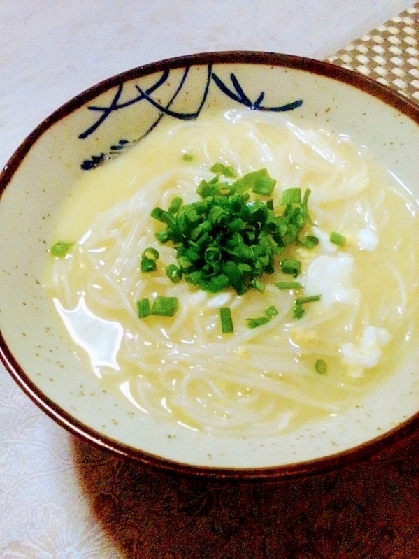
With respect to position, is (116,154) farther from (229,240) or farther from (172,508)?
(172,508)

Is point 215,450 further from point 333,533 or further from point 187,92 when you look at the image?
point 187,92

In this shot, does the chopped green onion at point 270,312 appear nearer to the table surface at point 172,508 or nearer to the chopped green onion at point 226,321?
the chopped green onion at point 226,321

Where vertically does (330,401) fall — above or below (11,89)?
below

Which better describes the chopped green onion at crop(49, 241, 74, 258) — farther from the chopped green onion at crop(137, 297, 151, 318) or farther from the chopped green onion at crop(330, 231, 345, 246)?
the chopped green onion at crop(330, 231, 345, 246)

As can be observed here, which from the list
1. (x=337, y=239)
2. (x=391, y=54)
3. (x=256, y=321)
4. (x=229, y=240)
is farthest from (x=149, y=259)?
(x=391, y=54)

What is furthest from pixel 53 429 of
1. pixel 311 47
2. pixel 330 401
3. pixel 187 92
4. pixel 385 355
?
pixel 311 47
